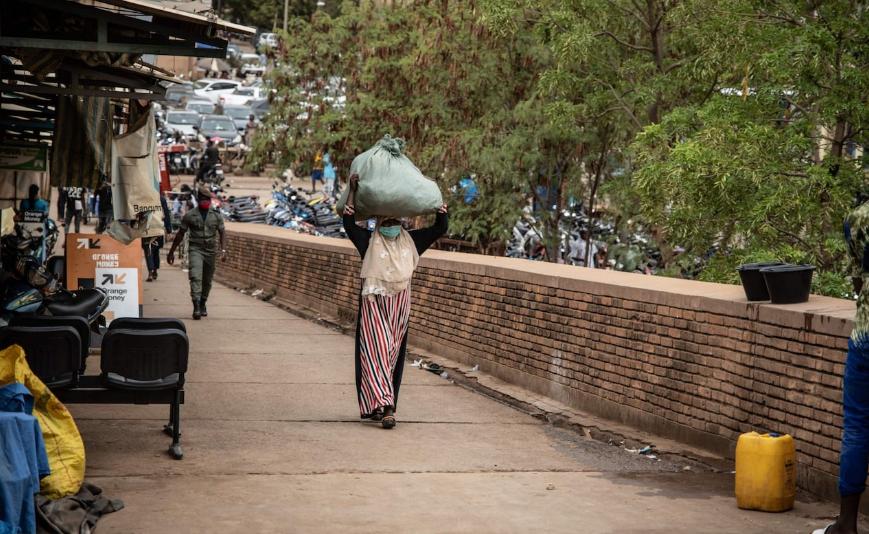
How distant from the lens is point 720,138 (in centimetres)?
1316

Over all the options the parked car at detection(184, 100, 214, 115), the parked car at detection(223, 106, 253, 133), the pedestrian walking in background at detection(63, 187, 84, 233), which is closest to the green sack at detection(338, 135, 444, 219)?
the pedestrian walking in background at detection(63, 187, 84, 233)

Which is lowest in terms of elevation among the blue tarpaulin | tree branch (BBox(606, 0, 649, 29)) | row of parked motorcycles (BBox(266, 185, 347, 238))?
the blue tarpaulin

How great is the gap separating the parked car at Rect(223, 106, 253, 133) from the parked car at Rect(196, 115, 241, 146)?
96.3 inches

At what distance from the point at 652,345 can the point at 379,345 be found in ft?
7.23

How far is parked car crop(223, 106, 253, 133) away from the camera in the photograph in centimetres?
5947

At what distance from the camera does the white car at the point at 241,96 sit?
6570 cm

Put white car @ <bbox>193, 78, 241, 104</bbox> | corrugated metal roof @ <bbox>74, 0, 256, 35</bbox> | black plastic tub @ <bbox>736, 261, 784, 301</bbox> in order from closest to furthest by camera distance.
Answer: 1. corrugated metal roof @ <bbox>74, 0, 256, 35</bbox>
2. black plastic tub @ <bbox>736, 261, 784, 301</bbox>
3. white car @ <bbox>193, 78, 241, 104</bbox>

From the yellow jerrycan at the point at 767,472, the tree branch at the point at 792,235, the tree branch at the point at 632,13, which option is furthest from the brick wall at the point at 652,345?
the tree branch at the point at 632,13

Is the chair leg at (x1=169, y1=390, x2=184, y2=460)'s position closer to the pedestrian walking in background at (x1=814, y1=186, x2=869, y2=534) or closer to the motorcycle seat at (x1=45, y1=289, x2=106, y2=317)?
the motorcycle seat at (x1=45, y1=289, x2=106, y2=317)

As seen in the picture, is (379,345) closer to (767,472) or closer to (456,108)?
(767,472)

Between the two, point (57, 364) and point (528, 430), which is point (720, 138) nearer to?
point (528, 430)

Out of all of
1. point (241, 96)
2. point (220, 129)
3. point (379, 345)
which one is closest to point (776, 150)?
point (379, 345)

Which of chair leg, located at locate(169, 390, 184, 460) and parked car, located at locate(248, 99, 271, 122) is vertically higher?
parked car, located at locate(248, 99, 271, 122)

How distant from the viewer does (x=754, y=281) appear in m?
8.48
